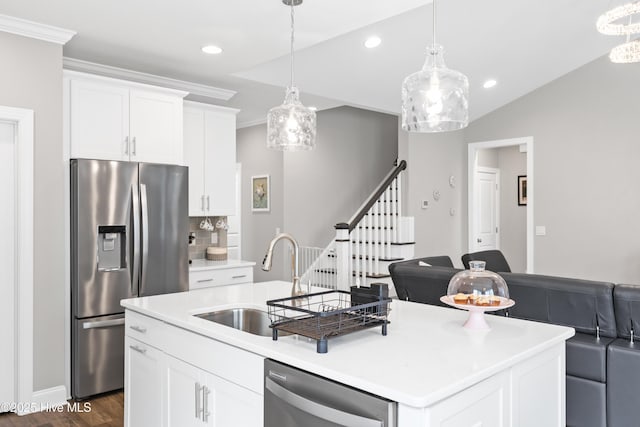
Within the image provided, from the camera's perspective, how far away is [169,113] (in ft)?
13.4

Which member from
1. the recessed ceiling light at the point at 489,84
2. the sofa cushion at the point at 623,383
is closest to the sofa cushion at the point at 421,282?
the sofa cushion at the point at 623,383

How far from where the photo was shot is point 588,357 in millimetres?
2547

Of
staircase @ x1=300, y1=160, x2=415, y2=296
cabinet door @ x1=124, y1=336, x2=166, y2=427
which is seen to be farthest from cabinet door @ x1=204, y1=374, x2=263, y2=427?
staircase @ x1=300, y1=160, x2=415, y2=296

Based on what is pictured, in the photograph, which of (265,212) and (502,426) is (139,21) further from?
(265,212)

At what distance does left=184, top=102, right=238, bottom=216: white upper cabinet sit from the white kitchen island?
221 centimetres

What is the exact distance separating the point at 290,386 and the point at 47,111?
2808 mm

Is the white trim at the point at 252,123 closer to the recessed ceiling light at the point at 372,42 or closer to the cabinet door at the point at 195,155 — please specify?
the cabinet door at the point at 195,155

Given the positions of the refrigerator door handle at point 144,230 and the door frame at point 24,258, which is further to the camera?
the refrigerator door handle at point 144,230

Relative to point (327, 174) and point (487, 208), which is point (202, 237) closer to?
point (327, 174)

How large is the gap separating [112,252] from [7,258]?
2.18 feet

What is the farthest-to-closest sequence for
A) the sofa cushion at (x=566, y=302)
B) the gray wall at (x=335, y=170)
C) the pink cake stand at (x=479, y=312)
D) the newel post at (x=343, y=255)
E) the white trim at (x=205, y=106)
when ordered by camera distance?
1. the gray wall at (x=335, y=170)
2. the newel post at (x=343, y=255)
3. the white trim at (x=205, y=106)
4. the sofa cushion at (x=566, y=302)
5. the pink cake stand at (x=479, y=312)

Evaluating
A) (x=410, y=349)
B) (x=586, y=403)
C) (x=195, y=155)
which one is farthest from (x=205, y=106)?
(x=586, y=403)

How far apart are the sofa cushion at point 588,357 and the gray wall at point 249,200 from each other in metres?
5.25

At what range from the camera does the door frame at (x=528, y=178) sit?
6.39m
